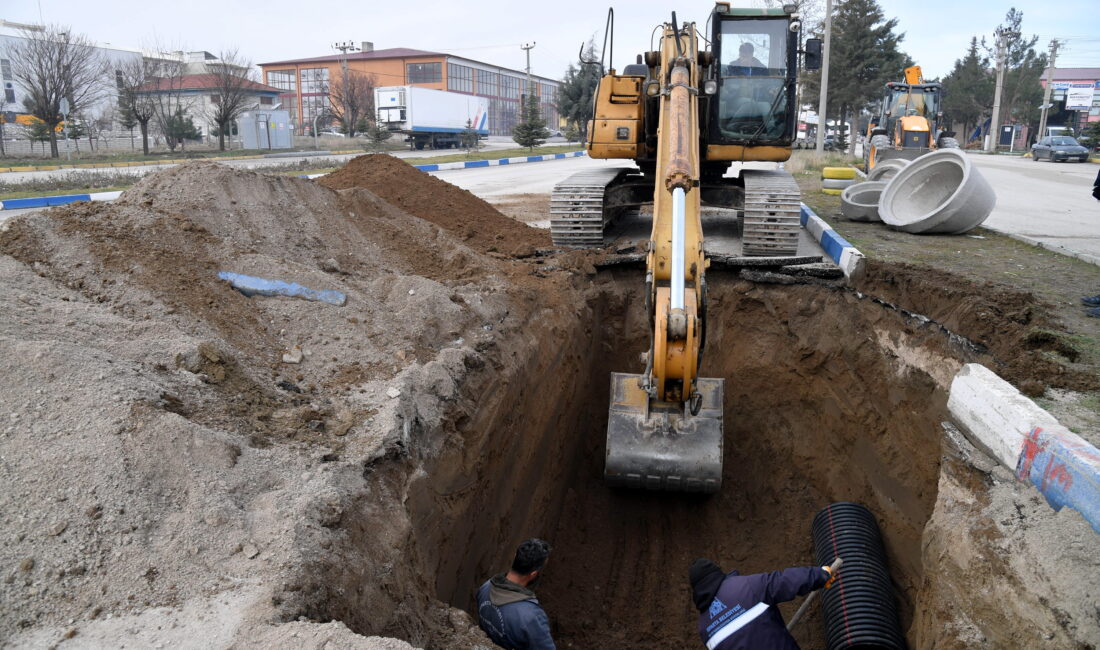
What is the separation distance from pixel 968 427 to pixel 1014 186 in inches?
809

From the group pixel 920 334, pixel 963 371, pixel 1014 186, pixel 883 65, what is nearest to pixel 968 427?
pixel 963 371

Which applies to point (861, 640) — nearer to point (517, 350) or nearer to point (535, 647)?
point (535, 647)

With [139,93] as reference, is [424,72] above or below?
above

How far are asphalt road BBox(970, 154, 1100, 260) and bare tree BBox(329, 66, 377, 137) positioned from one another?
3980cm

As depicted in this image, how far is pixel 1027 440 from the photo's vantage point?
4.35 meters

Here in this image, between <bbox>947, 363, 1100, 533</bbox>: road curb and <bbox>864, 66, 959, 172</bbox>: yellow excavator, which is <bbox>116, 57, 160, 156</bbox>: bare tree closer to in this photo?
<bbox>864, 66, 959, 172</bbox>: yellow excavator

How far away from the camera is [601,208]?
9.55m

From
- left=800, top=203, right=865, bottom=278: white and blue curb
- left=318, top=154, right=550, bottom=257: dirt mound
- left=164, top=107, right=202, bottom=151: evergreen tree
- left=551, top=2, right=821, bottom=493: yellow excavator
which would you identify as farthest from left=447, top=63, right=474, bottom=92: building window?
left=800, top=203, right=865, bottom=278: white and blue curb

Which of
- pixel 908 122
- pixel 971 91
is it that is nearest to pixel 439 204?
pixel 908 122

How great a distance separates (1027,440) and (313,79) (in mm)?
75752

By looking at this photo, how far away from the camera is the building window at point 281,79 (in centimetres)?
7375

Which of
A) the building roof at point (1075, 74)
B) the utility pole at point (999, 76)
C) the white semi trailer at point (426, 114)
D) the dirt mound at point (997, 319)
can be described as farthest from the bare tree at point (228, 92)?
the building roof at point (1075, 74)

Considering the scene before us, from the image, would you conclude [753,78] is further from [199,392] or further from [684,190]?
[199,392]

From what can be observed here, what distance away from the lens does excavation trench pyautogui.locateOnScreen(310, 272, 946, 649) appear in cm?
536
